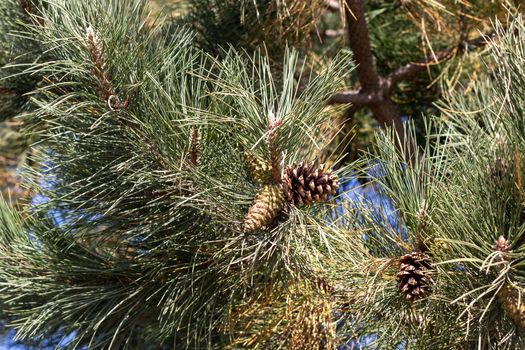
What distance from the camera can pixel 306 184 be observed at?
109 centimetres

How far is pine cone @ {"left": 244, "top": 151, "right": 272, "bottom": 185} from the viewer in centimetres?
111

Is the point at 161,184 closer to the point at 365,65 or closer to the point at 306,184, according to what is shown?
the point at 306,184

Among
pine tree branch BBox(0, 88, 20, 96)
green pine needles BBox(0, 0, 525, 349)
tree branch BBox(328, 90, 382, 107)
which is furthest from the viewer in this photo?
tree branch BBox(328, 90, 382, 107)

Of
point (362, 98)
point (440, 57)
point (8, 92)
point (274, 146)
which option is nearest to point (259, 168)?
point (274, 146)

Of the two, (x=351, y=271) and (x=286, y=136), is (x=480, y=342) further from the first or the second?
(x=286, y=136)

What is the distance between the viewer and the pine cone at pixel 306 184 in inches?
42.8

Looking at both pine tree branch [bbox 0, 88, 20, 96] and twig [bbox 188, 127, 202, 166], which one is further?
pine tree branch [bbox 0, 88, 20, 96]

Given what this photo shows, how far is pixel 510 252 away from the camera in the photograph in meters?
1.00

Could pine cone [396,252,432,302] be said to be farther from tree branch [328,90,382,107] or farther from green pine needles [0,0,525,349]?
tree branch [328,90,382,107]

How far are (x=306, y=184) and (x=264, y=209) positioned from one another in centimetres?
6

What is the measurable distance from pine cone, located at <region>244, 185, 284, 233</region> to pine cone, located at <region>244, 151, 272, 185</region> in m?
0.02

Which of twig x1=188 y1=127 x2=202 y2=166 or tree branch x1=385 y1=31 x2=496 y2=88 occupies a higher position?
twig x1=188 y1=127 x2=202 y2=166

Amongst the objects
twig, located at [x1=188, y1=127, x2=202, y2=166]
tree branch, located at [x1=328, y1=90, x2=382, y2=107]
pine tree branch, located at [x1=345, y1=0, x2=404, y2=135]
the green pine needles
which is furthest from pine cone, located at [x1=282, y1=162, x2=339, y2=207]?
tree branch, located at [x1=328, y1=90, x2=382, y2=107]

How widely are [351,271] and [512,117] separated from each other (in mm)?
304
